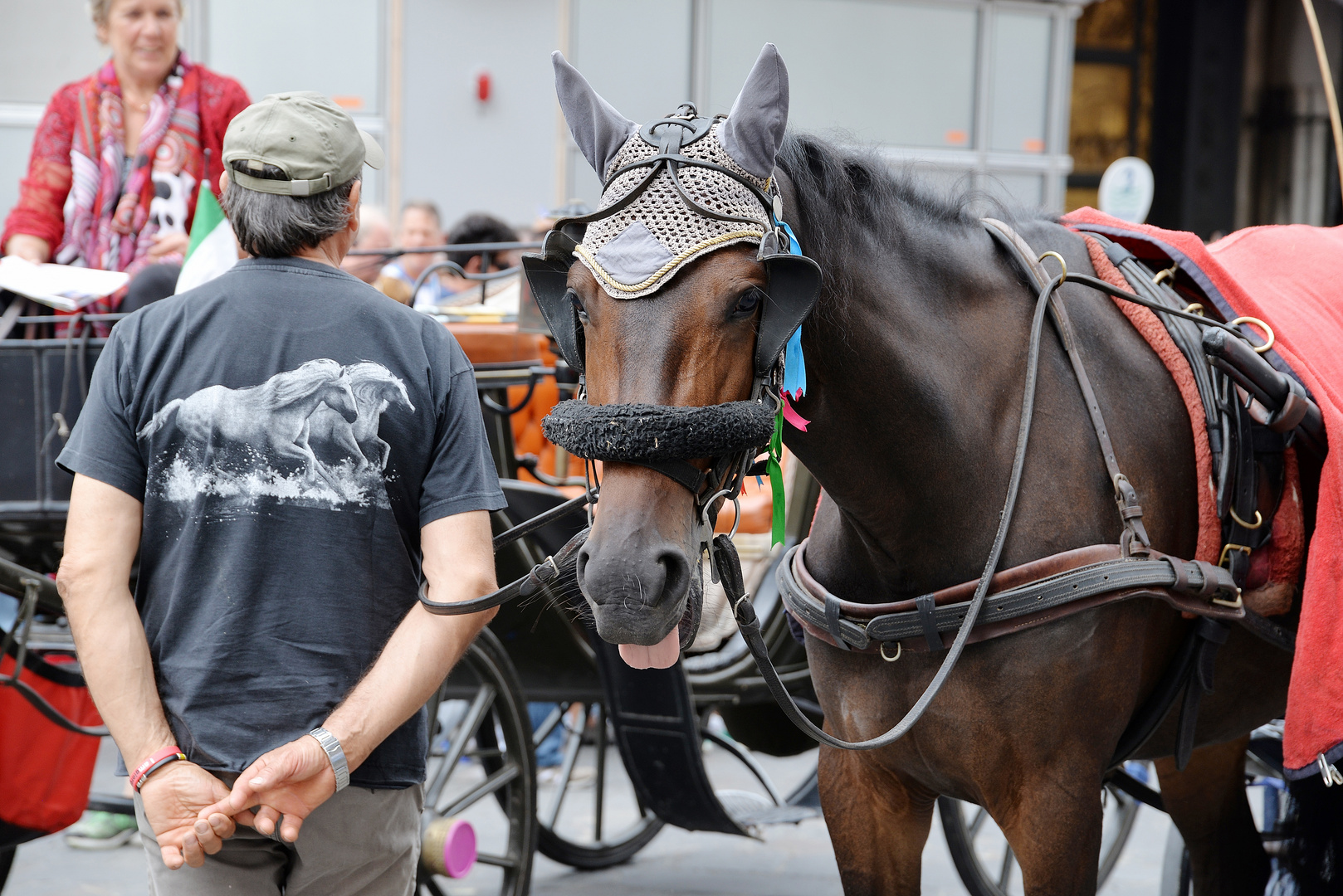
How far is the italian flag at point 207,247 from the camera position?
9.48ft

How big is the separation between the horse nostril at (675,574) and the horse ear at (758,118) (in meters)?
0.51

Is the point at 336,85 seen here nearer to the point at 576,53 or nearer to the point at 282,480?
the point at 576,53

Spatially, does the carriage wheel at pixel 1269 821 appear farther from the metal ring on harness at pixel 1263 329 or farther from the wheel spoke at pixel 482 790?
the wheel spoke at pixel 482 790

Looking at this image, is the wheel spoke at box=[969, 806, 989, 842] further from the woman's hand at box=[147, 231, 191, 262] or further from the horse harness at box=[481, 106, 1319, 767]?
the woman's hand at box=[147, 231, 191, 262]

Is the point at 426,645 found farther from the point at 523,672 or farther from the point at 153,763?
the point at 523,672

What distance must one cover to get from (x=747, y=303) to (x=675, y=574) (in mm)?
341

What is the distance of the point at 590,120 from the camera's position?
173 cm

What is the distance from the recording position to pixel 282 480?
5.57 feet

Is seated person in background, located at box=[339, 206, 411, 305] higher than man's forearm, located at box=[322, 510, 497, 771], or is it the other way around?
seated person in background, located at box=[339, 206, 411, 305]

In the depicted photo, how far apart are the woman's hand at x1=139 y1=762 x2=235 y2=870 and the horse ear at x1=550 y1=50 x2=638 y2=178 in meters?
0.92

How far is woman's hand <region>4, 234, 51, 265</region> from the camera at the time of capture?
3318mm

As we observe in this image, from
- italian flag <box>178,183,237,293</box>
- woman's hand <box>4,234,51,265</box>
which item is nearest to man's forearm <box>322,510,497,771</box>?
italian flag <box>178,183,237,293</box>

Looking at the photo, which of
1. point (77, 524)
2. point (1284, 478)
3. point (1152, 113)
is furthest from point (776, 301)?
point (1152, 113)

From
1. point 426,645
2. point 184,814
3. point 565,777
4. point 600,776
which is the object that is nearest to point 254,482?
point 426,645
